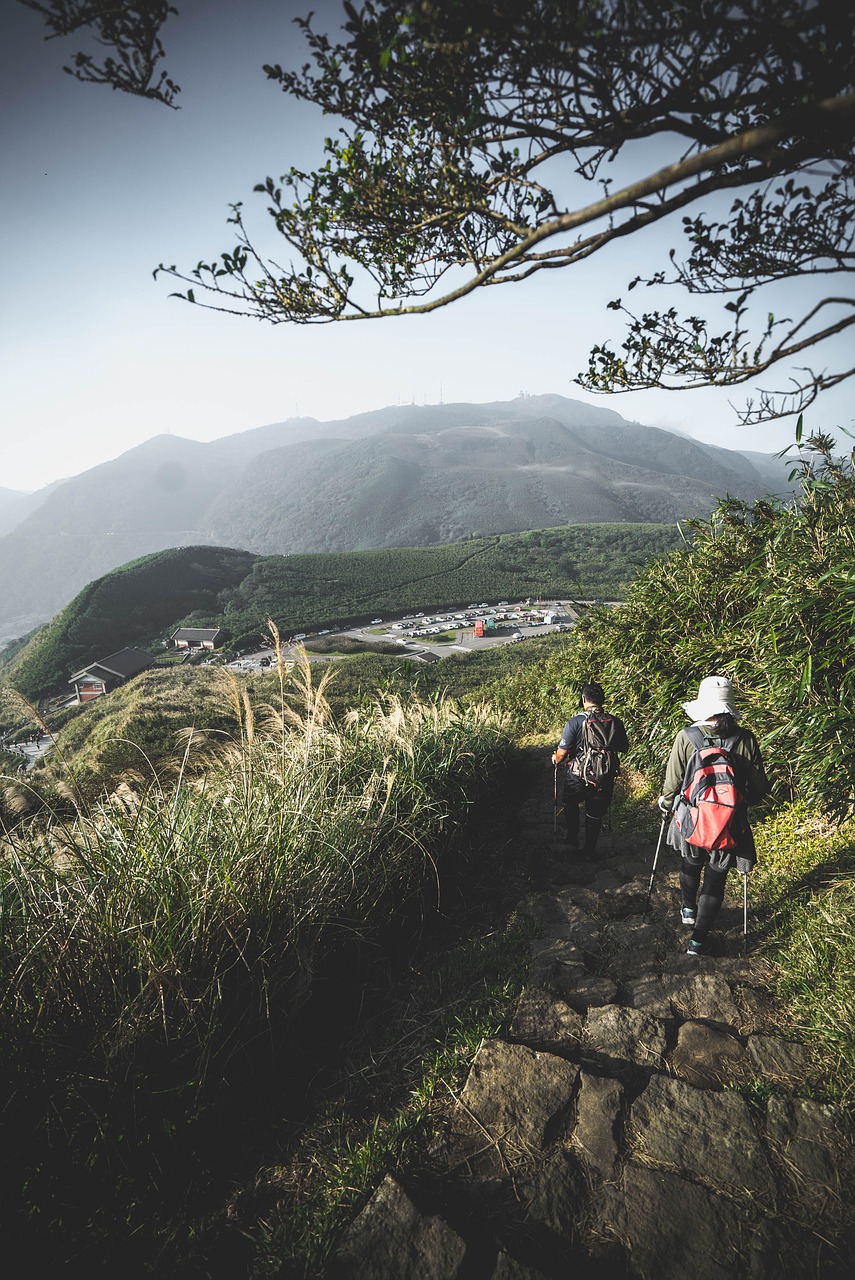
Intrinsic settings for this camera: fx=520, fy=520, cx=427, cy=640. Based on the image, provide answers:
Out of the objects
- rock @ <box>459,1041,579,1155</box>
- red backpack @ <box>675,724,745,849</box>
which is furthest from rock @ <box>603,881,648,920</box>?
rock @ <box>459,1041,579,1155</box>

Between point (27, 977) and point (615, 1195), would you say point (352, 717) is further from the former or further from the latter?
point (615, 1195)

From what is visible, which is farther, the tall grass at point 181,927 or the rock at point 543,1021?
the rock at point 543,1021

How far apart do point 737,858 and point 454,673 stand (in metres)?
24.9


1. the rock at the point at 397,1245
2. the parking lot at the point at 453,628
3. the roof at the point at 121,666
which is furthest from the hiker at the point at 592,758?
the roof at the point at 121,666

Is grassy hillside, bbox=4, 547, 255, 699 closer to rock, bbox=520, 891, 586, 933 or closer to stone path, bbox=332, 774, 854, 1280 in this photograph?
rock, bbox=520, 891, 586, 933

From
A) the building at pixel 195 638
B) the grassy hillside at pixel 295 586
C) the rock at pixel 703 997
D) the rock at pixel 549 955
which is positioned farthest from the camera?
the grassy hillside at pixel 295 586

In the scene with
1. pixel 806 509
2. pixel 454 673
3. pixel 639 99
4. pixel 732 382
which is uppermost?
pixel 639 99

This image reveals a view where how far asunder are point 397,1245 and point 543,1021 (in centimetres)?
91

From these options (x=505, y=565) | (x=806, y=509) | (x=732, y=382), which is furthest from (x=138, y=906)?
(x=505, y=565)

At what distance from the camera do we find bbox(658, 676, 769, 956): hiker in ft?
8.57

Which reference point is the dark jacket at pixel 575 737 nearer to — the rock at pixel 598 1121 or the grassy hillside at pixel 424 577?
the rock at pixel 598 1121

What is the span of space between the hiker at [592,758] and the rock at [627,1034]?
5.64 ft

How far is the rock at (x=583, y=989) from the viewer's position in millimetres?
2270

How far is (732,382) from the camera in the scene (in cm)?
339
